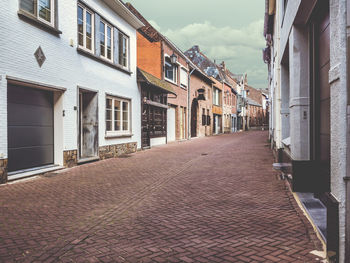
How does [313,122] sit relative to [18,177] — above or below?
above

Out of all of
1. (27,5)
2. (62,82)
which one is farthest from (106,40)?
(27,5)

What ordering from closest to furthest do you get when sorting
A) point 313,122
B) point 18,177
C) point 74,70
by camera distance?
point 313,122 < point 18,177 < point 74,70

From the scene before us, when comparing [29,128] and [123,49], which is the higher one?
[123,49]

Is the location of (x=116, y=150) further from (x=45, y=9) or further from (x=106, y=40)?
(x=45, y=9)


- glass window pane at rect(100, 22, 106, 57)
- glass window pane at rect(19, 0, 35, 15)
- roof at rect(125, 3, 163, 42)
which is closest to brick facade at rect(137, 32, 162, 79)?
roof at rect(125, 3, 163, 42)

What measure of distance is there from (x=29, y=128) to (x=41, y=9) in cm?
308

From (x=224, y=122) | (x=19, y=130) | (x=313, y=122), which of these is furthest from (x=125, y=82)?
(x=224, y=122)

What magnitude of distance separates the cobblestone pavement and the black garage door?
1189 mm

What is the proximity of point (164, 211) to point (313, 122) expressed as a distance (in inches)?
112

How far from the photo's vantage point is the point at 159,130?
1819cm

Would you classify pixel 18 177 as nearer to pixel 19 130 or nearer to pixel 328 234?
pixel 19 130

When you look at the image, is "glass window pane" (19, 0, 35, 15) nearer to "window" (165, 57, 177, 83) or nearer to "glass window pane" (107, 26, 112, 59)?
"glass window pane" (107, 26, 112, 59)

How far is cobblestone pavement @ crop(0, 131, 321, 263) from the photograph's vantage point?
310 cm

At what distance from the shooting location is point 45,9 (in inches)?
329
